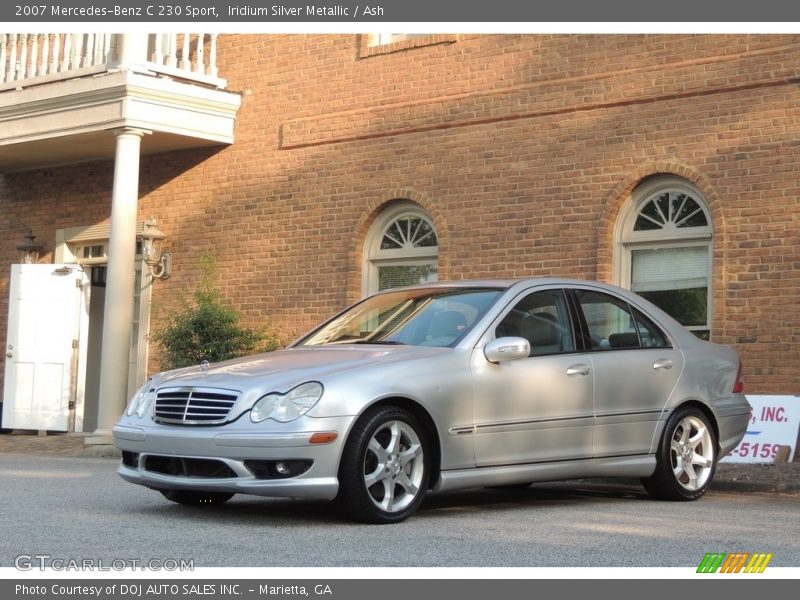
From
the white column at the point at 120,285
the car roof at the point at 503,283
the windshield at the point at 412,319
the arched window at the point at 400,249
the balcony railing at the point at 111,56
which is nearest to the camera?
the windshield at the point at 412,319

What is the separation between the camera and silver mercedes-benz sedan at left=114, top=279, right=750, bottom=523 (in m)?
7.47

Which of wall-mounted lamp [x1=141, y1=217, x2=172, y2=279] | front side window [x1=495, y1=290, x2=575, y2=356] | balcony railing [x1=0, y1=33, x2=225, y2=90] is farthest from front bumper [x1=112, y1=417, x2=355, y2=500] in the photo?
wall-mounted lamp [x1=141, y1=217, x2=172, y2=279]

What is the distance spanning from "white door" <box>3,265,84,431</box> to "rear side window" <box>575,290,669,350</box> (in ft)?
36.9

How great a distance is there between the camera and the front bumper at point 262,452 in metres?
7.37

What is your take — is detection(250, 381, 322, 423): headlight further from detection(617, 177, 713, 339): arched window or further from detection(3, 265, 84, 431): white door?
detection(3, 265, 84, 431): white door

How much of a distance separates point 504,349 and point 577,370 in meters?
0.76

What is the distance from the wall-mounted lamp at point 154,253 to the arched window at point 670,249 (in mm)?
6923

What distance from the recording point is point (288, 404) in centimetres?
748

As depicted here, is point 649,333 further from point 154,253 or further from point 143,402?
point 154,253

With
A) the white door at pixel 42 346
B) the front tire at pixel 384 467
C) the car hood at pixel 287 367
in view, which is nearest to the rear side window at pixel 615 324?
the car hood at pixel 287 367

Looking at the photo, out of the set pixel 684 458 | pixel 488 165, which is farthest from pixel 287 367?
pixel 488 165

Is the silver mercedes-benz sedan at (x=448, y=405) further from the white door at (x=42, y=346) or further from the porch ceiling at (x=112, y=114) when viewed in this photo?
the white door at (x=42, y=346)
